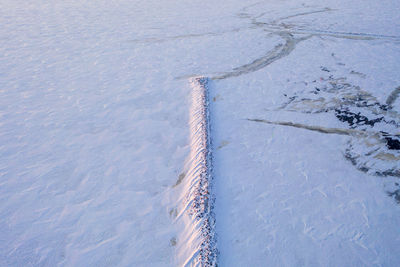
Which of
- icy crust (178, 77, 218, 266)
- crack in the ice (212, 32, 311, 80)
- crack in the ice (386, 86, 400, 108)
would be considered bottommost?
icy crust (178, 77, 218, 266)

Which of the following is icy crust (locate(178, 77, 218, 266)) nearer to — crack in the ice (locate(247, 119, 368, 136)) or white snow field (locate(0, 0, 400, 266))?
white snow field (locate(0, 0, 400, 266))

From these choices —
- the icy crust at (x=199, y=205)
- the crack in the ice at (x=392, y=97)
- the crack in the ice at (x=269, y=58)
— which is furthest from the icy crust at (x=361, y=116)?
the icy crust at (x=199, y=205)

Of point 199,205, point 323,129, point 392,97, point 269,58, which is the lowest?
point 199,205

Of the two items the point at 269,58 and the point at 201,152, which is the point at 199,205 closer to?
the point at 201,152

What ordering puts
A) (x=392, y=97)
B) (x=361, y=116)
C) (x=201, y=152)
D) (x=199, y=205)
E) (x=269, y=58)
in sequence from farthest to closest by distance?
(x=269, y=58)
(x=392, y=97)
(x=361, y=116)
(x=201, y=152)
(x=199, y=205)

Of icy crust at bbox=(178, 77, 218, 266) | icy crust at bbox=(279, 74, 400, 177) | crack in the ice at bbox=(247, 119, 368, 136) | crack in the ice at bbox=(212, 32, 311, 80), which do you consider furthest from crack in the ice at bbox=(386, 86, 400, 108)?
icy crust at bbox=(178, 77, 218, 266)

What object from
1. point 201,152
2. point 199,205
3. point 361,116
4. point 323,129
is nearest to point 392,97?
point 361,116
